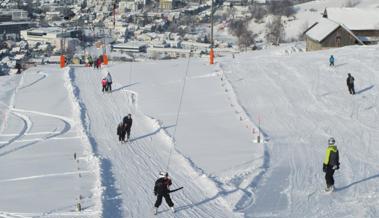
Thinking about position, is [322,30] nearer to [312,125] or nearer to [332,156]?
[312,125]

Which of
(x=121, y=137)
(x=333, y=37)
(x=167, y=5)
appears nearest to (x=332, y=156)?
(x=121, y=137)

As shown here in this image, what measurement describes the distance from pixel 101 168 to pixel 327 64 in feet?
69.4

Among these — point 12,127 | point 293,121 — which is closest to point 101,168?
point 12,127

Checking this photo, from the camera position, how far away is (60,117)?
79.2 ft

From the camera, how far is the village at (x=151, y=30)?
180ft

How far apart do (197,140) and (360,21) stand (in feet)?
129

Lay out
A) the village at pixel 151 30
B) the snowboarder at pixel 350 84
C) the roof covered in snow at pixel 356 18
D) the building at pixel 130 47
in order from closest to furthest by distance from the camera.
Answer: the snowboarder at pixel 350 84, the roof covered in snow at pixel 356 18, the village at pixel 151 30, the building at pixel 130 47

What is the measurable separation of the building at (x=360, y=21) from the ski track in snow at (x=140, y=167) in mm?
32537

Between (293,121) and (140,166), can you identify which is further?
(293,121)

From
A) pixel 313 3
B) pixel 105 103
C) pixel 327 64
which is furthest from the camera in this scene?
pixel 313 3

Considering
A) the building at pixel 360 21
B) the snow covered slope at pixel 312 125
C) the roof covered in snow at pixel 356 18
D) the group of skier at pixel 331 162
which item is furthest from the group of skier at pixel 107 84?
the roof covered in snow at pixel 356 18

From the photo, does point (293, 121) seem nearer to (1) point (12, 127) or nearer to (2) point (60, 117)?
(2) point (60, 117)

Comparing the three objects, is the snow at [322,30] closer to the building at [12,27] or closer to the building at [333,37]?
the building at [333,37]

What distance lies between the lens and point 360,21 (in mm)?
55469
